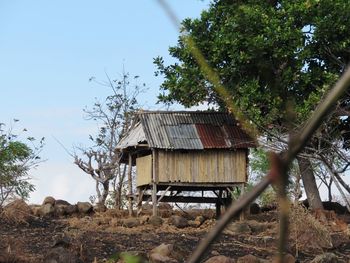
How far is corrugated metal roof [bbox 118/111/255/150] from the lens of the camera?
17.1 m

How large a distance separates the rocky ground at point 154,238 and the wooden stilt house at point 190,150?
1.07 metres

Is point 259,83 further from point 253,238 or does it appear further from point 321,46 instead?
point 253,238

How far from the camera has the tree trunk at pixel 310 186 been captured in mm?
17634

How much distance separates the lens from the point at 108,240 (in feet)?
42.3

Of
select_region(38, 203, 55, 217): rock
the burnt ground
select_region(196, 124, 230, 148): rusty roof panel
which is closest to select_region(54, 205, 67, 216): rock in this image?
select_region(38, 203, 55, 217): rock

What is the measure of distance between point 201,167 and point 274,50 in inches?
139

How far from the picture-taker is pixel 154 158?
1712 cm

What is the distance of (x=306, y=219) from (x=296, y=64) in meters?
4.43

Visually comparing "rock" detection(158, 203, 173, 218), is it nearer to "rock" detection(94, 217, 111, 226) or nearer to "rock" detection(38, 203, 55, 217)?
"rock" detection(94, 217, 111, 226)

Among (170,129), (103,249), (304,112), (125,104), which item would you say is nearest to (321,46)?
(304,112)

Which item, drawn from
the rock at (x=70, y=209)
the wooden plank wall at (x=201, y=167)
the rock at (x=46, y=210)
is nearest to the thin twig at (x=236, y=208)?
the wooden plank wall at (x=201, y=167)

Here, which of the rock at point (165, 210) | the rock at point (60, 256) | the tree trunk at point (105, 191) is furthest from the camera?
the tree trunk at point (105, 191)

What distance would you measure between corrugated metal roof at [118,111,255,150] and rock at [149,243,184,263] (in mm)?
6053

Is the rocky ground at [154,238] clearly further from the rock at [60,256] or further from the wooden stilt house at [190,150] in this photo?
the wooden stilt house at [190,150]
